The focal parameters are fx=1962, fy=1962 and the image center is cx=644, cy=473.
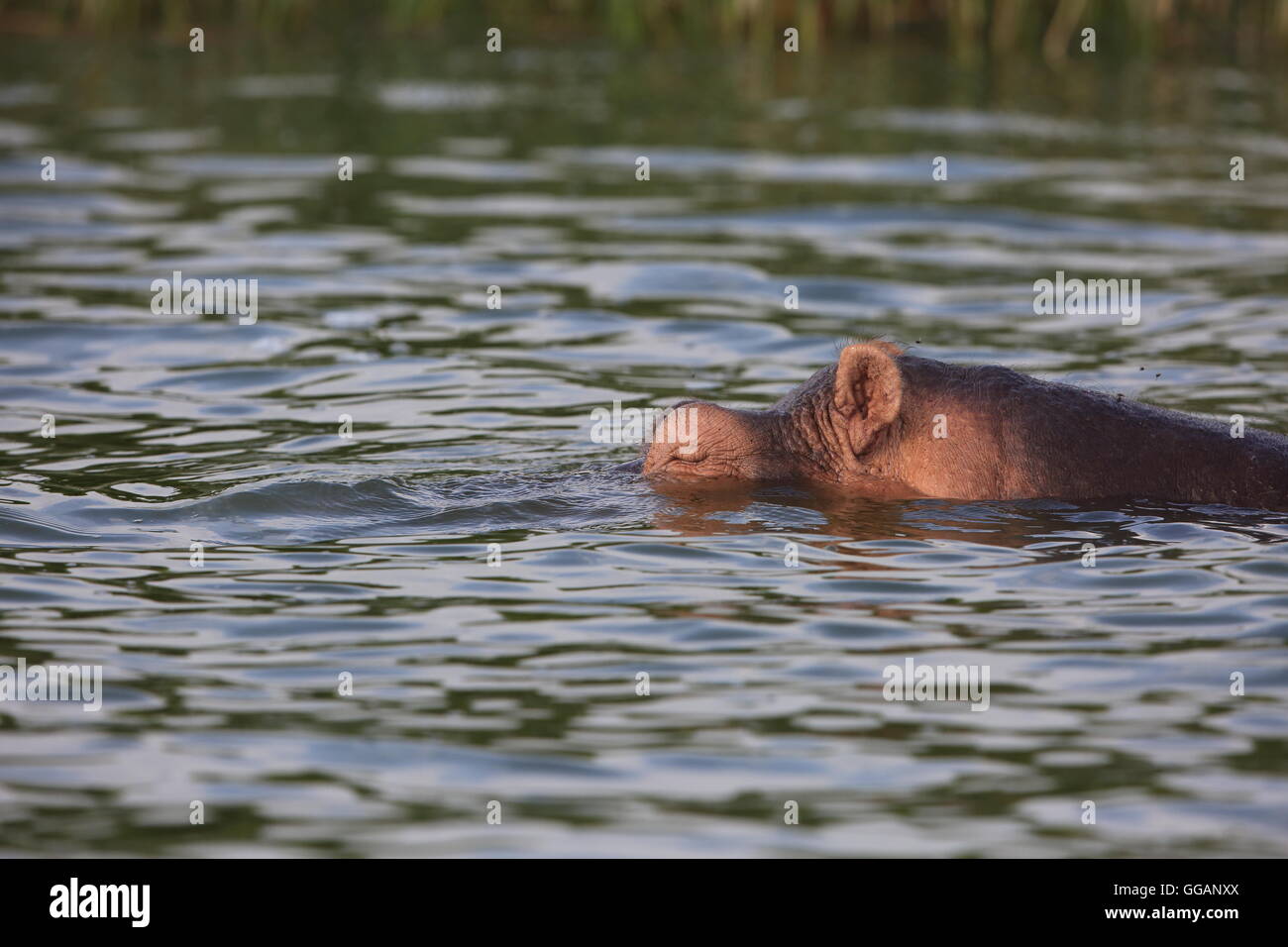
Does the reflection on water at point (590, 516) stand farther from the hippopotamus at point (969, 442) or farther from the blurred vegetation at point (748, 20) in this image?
the blurred vegetation at point (748, 20)

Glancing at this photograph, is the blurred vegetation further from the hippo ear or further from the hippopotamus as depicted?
the hippo ear

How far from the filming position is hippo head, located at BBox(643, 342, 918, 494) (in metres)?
8.56

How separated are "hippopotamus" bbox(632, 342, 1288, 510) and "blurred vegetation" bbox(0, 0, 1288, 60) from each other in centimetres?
1384

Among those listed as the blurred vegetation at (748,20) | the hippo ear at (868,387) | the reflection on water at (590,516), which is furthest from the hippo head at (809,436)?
the blurred vegetation at (748,20)

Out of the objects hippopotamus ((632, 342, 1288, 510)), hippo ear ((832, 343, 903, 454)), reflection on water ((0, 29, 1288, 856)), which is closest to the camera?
reflection on water ((0, 29, 1288, 856))

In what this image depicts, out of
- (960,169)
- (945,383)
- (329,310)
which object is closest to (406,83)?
(960,169)

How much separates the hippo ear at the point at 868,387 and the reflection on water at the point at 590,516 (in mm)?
383

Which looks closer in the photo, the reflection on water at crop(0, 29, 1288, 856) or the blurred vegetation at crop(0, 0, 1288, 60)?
the reflection on water at crop(0, 29, 1288, 856)

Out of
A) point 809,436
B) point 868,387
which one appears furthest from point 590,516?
point 868,387

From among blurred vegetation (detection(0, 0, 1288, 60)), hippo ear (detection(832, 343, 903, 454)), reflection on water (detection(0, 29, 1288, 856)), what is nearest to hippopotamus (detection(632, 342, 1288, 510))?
hippo ear (detection(832, 343, 903, 454))

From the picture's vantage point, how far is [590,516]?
8781 mm

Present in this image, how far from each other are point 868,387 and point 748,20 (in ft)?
54.9

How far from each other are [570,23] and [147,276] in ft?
39.1

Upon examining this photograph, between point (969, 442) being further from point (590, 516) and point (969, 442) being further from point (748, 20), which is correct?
point (748, 20)
